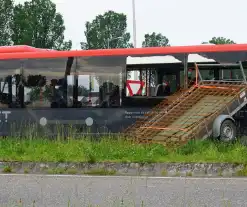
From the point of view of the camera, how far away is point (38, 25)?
79000 mm

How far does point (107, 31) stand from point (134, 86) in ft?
314

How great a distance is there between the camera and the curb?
11.6 meters

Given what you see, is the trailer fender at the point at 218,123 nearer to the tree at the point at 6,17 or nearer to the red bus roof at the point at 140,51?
the red bus roof at the point at 140,51

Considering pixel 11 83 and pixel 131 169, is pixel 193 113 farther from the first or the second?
pixel 11 83

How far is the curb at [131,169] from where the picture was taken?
11617 mm

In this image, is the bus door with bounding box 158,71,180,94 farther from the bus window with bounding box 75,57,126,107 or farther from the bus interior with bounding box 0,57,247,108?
the bus window with bounding box 75,57,126,107

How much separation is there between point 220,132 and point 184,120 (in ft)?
3.66

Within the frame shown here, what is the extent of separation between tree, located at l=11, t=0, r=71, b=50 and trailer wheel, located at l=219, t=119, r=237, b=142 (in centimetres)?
5822

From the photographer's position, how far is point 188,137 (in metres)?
15.1

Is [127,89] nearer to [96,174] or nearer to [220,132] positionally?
[220,132]

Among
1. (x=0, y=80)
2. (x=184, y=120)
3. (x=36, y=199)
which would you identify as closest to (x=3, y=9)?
(x=0, y=80)

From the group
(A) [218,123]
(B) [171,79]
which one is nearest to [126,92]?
(B) [171,79]

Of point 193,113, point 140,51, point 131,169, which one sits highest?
point 140,51

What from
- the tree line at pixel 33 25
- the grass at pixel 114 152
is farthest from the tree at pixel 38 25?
the grass at pixel 114 152
